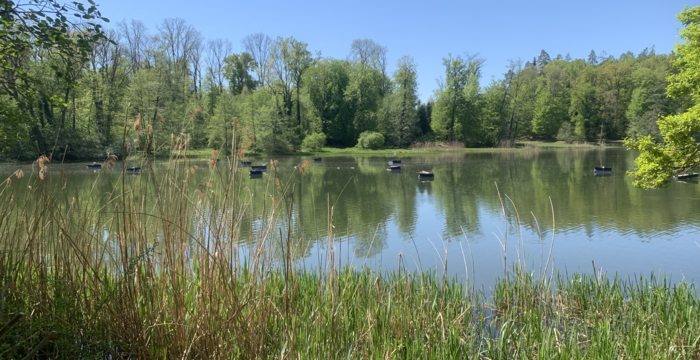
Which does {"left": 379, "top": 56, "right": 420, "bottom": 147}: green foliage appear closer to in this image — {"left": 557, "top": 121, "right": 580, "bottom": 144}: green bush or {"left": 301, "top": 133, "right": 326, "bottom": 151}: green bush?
{"left": 301, "top": 133, "right": 326, "bottom": 151}: green bush

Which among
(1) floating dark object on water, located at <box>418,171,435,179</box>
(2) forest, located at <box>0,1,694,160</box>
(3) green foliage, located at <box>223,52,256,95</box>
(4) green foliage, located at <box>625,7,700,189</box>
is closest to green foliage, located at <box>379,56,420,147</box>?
(2) forest, located at <box>0,1,694,160</box>

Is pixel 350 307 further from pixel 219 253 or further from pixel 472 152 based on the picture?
pixel 472 152

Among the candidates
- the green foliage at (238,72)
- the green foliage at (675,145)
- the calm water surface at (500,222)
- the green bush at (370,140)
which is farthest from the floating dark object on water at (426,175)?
the green foliage at (238,72)

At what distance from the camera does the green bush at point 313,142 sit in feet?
153

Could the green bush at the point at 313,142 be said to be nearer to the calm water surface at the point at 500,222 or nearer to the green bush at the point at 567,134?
the calm water surface at the point at 500,222

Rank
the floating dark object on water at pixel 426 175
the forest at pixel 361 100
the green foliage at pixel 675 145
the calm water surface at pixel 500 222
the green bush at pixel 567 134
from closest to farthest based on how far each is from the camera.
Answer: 1. the green foliage at pixel 675 145
2. the calm water surface at pixel 500 222
3. the floating dark object on water at pixel 426 175
4. the forest at pixel 361 100
5. the green bush at pixel 567 134

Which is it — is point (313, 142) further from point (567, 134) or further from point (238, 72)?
point (567, 134)

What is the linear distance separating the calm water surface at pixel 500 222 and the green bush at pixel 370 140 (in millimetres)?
25546

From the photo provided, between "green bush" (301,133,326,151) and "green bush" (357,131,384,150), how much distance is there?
193 inches

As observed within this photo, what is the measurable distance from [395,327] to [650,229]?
1060 cm

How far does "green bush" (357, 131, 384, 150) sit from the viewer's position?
159ft

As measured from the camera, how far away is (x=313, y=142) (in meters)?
46.8

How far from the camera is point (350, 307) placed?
12.2 ft

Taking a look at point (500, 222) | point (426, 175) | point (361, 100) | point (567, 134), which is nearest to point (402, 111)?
point (361, 100)
